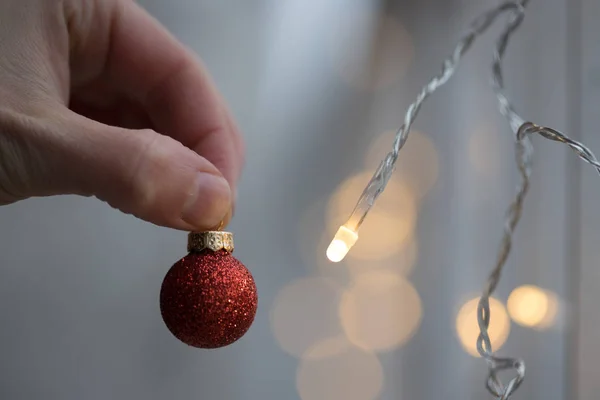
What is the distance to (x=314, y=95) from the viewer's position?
85 cm

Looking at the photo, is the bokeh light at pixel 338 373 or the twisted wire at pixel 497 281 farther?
the bokeh light at pixel 338 373

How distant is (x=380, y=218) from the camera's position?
834mm

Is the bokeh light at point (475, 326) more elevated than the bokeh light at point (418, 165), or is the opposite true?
the bokeh light at point (418, 165)

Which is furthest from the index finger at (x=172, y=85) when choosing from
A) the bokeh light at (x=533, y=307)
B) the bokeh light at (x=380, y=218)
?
the bokeh light at (x=533, y=307)

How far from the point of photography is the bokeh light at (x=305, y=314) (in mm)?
829

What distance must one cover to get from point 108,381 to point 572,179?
693 millimetres

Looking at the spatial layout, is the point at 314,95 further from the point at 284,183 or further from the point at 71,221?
the point at 71,221

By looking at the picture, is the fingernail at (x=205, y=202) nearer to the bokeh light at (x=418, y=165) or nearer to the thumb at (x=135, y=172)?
the thumb at (x=135, y=172)

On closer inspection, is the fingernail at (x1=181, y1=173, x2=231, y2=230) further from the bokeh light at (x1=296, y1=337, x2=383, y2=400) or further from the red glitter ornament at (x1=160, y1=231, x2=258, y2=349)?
the bokeh light at (x1=296, y1=337, x2=383, y2=400)

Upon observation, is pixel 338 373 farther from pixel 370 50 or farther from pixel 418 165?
pixel 370 50

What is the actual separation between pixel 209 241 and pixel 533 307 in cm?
48

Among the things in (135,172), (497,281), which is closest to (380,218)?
(497,281)

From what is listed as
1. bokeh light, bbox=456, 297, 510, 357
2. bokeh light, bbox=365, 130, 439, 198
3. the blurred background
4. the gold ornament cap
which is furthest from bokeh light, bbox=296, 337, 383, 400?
the gold ornament cap

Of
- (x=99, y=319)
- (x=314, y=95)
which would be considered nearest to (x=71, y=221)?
(x=99, y=319)
